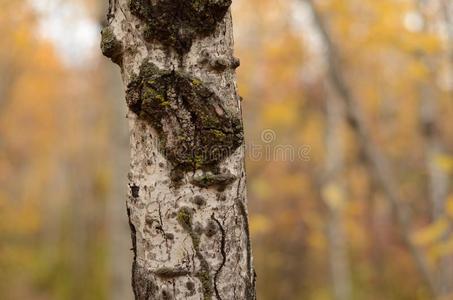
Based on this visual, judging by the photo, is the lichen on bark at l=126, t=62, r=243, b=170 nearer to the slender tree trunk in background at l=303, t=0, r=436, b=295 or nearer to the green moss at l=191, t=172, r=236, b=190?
the green moss at l=191, t=172, r=236, b=190

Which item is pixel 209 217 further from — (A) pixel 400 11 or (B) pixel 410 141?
(B) pixel 410 141

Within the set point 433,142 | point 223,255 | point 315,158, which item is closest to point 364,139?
point 433,142

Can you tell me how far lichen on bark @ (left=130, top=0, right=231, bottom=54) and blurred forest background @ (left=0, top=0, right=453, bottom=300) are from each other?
2.97 meters

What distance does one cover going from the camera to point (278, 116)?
9602 mm

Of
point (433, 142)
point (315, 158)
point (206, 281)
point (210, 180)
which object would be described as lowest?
point (206, 281)

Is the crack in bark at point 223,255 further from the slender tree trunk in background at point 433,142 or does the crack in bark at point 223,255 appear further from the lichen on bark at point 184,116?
the slender tree trunk in background at point 433,142

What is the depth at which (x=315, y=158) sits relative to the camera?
1423cm

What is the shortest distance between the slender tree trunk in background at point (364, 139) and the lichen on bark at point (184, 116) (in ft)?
9.70

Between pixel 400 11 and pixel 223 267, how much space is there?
4.97 metres

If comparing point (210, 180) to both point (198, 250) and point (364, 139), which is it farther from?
point (364, 139)

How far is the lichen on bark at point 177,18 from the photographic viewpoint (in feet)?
3.55

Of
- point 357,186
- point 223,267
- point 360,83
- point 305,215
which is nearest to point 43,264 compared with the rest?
point 305,215

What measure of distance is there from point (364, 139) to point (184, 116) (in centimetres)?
309

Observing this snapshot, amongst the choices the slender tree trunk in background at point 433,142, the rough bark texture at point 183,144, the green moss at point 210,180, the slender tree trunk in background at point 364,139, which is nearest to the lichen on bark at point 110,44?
the rough bark texture at point 183,144
